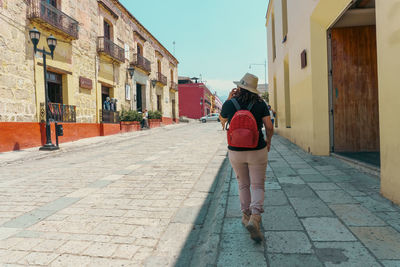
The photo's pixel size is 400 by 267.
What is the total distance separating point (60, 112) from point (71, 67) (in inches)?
96.9

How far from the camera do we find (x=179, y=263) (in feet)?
7.95

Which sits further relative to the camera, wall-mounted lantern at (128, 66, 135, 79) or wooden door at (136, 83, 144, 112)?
wooden door at (136, 83, 144, 112)

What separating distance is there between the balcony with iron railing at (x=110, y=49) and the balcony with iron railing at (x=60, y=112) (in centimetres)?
434

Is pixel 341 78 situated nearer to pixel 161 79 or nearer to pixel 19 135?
pixel 19 135

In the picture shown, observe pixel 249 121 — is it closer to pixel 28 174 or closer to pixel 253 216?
pixel 253 216

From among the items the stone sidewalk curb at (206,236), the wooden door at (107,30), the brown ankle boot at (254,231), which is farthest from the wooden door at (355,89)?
the wooden door at (107,30)

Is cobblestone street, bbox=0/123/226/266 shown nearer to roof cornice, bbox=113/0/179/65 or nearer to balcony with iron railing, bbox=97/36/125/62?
balcony with iron railing, bbox=97/36/125/62

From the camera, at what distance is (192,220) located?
3.36 meters

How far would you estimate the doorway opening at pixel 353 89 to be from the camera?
6.42 metres

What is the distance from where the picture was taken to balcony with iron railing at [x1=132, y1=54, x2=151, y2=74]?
19.9 m

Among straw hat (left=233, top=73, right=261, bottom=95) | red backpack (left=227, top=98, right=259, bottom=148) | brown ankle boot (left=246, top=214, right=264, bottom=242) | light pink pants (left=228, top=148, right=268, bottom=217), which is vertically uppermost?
straw hat (left=233, top=73, right=261, bottom=95)

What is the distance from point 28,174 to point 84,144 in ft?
17.5

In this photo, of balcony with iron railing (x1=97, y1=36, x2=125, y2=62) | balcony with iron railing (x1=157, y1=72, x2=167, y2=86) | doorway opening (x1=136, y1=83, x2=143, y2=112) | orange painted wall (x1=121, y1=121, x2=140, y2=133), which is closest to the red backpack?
balcony with iron railing (x1=97, y1=36, x2=125, y2=62)

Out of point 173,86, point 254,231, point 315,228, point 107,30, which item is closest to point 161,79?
point 173,86
